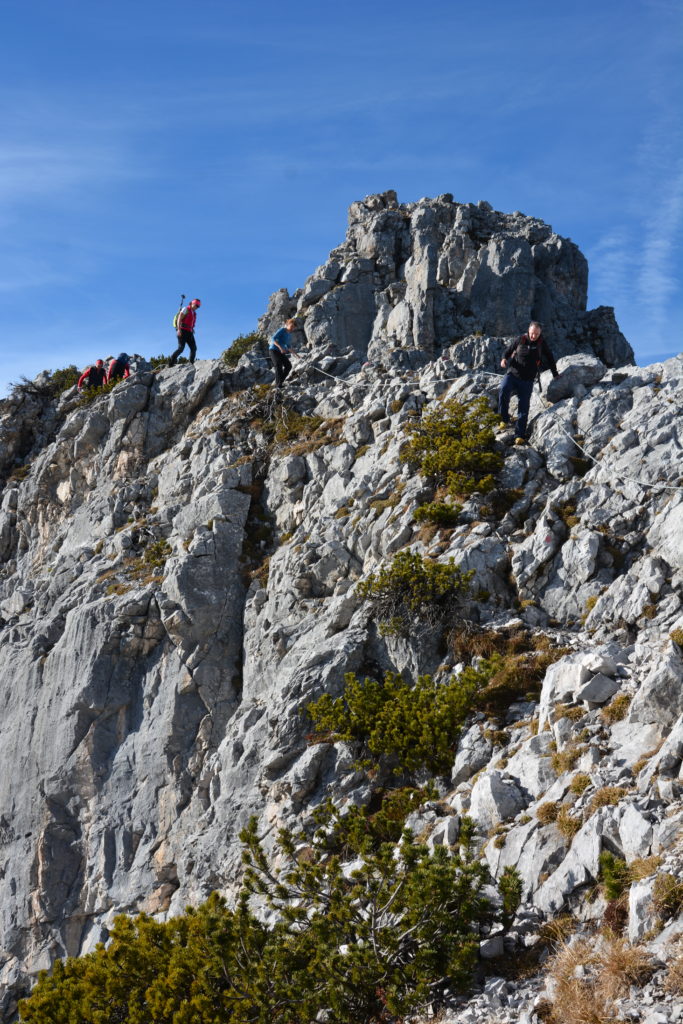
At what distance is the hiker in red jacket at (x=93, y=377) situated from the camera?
1340 inches

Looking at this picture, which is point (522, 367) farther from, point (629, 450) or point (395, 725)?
point (395, 725)

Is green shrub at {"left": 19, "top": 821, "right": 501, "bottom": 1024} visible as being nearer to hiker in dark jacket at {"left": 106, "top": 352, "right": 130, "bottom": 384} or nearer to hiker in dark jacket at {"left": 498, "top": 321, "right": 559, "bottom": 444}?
hiker in dark jacket at {"left": 498, "top": 321, "right": 559, "bottom": 444}

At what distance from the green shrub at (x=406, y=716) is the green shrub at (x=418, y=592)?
1.44m

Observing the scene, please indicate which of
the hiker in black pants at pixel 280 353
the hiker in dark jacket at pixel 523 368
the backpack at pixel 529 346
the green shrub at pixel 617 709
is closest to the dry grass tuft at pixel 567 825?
the green shrub at pixel 617 709

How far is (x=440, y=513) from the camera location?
698 inches

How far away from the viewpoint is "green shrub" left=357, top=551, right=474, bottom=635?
15639 mm

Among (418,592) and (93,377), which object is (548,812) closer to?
(418,592)

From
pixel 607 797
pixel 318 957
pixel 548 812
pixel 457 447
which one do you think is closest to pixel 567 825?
pixel 548 812

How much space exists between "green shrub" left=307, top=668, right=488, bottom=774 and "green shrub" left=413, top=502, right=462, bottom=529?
14.2 ft

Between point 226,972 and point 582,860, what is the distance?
4218mm

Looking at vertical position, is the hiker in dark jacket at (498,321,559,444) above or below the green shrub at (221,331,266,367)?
below

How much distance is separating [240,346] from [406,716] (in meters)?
25.7

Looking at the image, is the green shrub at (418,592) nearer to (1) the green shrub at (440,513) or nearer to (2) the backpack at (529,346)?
(1) the green shrub at (440,513)

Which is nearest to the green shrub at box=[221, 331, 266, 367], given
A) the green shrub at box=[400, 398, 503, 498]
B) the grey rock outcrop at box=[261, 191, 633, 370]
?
the grey rock outcrop at box=[261, 191, 633, 370]
